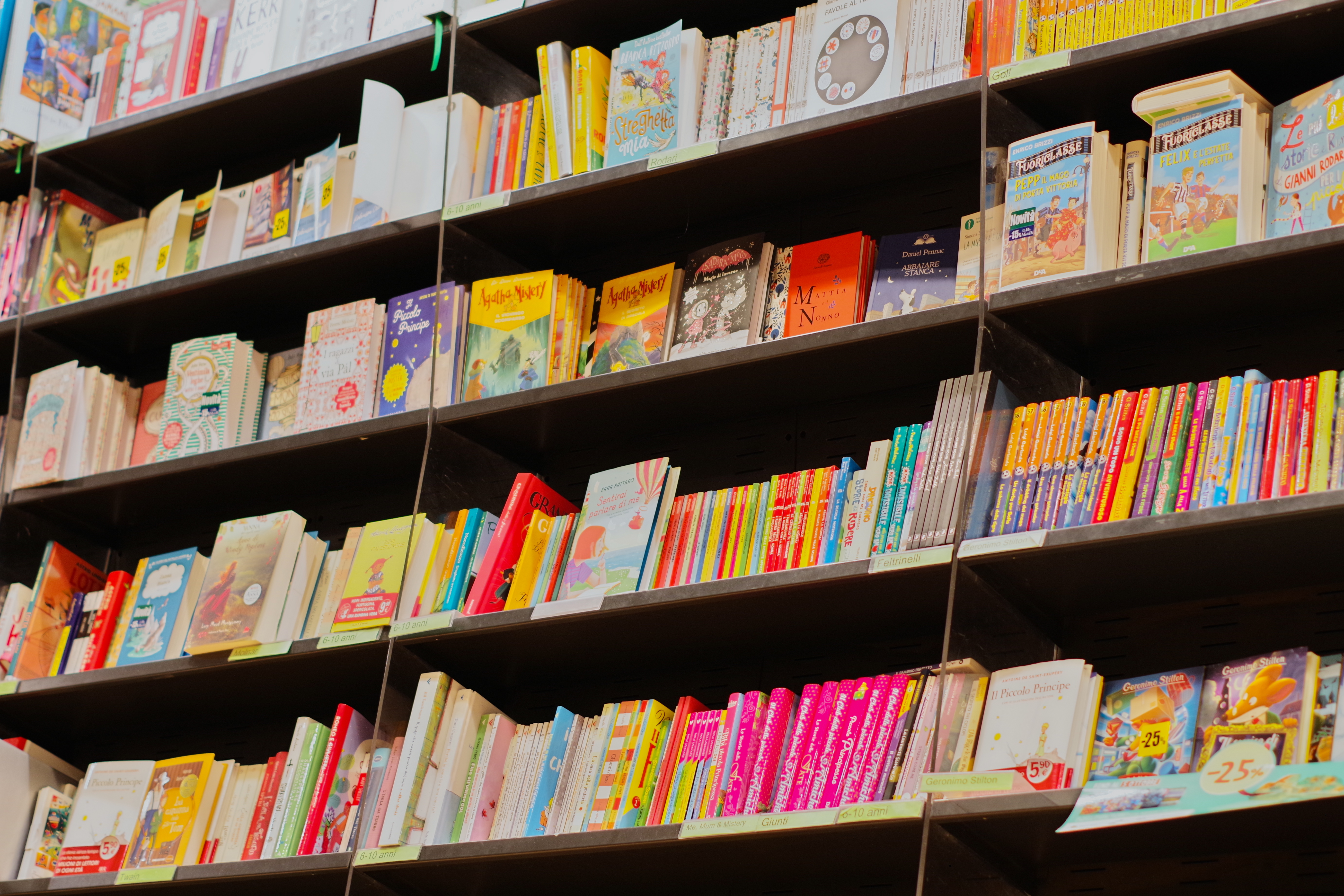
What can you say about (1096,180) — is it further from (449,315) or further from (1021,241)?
(449,315)

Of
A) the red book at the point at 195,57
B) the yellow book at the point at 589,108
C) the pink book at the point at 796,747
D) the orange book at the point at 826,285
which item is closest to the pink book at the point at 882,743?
the pink book at the point at 796,747

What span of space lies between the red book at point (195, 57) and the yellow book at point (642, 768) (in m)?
2.06

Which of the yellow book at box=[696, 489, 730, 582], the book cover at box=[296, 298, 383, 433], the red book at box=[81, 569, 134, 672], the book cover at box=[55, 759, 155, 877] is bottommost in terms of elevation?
the book cover at box=[55, 759, 155, 877]

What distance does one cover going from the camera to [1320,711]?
200cm

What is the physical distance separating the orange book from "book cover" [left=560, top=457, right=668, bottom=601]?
0.37m

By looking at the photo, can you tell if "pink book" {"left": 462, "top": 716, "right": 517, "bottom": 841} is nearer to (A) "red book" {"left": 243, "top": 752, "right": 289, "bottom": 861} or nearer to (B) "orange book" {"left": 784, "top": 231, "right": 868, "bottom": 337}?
(A) "red book" {"left": 243, "top": 752, "right": 289, "bottom": 861}

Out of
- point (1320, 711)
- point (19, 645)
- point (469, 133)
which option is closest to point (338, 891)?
point (19, 645)

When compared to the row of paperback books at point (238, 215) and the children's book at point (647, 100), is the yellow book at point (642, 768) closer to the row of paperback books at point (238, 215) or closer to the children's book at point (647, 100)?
the children's book at point (647, 100)

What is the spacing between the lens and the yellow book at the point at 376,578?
283cm

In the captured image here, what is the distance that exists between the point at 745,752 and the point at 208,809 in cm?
120

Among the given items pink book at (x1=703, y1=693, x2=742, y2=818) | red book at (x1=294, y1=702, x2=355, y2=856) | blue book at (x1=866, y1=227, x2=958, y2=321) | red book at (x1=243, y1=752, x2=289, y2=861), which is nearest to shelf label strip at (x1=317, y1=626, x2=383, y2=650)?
red book at (x1=294, y1=702, x2=355, y2=856)

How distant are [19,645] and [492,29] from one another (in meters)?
1.73

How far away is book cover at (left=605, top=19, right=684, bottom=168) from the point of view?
289 centimetres

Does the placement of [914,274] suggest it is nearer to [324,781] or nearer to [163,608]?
[324,781]
